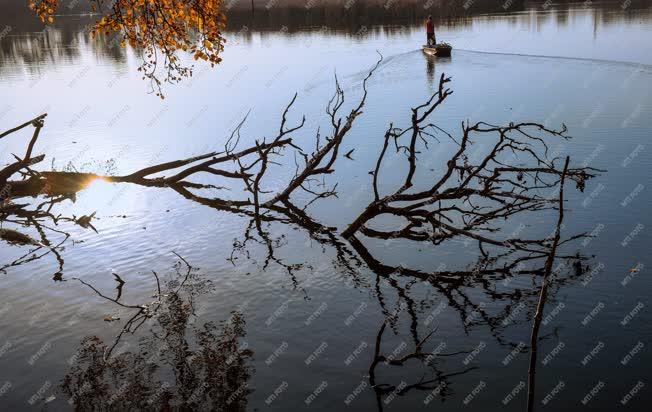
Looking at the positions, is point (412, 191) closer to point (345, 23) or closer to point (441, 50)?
point (441, 50)

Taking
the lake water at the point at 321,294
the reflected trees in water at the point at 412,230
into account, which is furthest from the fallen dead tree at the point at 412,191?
the lake water at the point at 321,294

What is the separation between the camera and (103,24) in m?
12.5

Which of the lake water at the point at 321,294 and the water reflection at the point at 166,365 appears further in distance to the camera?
the lake water at the point at 321,294

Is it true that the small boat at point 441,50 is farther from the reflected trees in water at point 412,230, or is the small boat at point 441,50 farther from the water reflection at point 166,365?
the water reflection at point 166,365

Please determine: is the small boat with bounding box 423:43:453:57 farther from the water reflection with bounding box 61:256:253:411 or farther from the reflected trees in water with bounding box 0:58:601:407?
the water reflection with bounding box 61:256:253:411

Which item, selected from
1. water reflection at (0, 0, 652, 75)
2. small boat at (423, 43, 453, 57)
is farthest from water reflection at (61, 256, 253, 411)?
water reflection at (0, 0, 652, 75)

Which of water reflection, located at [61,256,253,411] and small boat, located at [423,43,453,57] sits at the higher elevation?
small boat, located at [423,43,453,57]

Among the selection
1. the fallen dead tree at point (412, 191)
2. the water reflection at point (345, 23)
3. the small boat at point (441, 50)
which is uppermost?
the water reflection at point (345, 23)

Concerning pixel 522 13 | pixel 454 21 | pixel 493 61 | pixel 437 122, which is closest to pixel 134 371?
pixel 437 122

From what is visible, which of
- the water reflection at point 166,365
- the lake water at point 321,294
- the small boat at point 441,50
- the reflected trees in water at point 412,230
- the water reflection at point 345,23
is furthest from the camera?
the water reflection at point 345,23

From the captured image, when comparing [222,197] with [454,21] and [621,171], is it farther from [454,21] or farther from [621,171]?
[454,21]

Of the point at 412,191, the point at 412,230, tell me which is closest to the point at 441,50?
the point at 412,191

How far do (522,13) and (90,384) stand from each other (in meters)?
84.3

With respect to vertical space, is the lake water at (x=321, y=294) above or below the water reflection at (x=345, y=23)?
below
